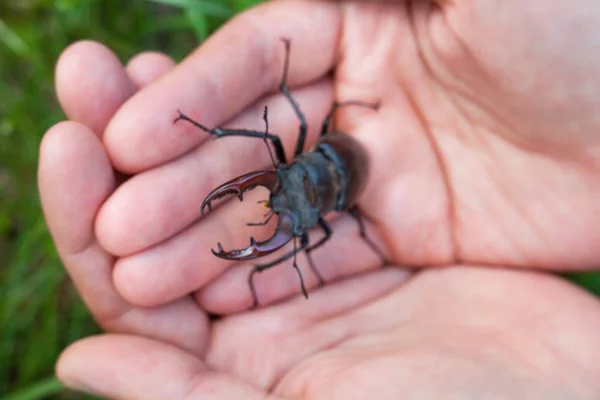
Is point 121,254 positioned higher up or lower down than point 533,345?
higher up

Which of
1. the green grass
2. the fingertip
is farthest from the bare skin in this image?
the green grass

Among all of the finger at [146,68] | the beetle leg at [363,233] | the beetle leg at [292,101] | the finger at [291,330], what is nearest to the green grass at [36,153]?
the finger at [146,68]

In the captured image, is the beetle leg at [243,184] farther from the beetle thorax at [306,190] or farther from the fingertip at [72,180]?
the fingertip at [72,180]

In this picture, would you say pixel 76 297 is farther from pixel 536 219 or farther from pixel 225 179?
pixel 536 219

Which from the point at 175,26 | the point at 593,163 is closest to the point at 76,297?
the point at 175,26

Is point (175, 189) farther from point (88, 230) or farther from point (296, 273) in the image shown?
point (296, 273)

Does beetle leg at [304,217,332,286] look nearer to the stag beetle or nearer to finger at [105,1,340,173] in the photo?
the stag beetle
